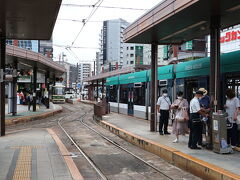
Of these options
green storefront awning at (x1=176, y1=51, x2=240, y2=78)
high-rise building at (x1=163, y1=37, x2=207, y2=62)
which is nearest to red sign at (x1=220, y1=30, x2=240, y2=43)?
green storefront awning at (x1=176, y1=51, x2=240, y2=78)

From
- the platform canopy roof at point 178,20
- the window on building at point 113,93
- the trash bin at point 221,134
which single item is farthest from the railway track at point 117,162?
the window on building at point 113,93

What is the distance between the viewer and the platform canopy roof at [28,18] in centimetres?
918

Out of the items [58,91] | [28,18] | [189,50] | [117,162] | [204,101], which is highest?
[189,50]

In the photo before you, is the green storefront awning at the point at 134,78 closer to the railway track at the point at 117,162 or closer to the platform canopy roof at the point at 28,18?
the railway track at the point at 117,162

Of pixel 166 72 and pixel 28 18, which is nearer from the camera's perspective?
pixel 28 18

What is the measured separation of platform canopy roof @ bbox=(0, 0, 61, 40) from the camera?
9.18 m

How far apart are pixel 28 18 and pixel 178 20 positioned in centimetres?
481

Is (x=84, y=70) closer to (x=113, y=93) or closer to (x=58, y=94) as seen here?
(x=58, y=94)

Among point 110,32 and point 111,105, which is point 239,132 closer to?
point 111,105

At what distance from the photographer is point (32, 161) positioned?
8539mm

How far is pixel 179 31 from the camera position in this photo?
1232 cm

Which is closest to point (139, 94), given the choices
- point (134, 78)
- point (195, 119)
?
point (134, 78)

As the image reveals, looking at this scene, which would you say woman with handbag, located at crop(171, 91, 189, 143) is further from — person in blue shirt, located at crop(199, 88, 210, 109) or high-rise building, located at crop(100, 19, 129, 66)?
high-rise building, located at crop(100, 19, 129, 66)

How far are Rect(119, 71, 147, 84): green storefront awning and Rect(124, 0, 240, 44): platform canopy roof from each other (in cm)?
541
